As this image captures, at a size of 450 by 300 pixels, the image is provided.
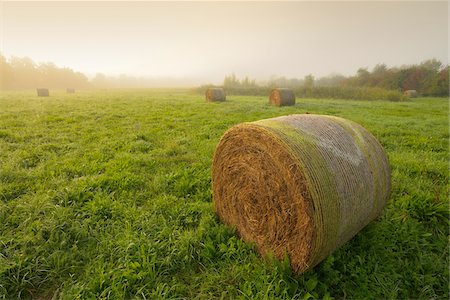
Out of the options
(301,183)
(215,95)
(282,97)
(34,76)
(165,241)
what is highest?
(34,76)

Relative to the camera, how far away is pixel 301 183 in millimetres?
2393

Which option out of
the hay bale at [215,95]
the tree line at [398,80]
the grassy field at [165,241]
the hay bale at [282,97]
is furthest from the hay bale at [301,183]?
the tree line at [398,80]

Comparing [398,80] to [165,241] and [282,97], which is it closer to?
[282,97]

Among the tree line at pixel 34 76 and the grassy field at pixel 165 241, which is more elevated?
the tree line at pixel 34 76

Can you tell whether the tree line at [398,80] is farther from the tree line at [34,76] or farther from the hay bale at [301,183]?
the tree line at [34,76]

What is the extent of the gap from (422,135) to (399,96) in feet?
65.0

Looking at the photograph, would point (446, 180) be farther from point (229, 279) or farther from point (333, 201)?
point (229, 279)

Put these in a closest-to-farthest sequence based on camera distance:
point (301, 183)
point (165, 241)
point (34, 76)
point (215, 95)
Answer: point (301, 183) < point (165, 241) < point (215, 95) < point (34, 76)

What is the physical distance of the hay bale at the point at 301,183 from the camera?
238 cm

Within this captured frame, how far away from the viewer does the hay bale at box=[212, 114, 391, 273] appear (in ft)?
7.82

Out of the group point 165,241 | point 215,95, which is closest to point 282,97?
point 215,95

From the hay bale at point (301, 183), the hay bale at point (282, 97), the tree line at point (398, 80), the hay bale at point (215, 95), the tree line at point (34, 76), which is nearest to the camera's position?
the hay bale at point (301, 183)

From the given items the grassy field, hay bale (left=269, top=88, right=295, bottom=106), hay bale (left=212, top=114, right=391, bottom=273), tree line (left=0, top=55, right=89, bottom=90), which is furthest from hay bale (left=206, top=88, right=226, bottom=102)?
tree line (left=0, top=55, right=89, bottom=90)

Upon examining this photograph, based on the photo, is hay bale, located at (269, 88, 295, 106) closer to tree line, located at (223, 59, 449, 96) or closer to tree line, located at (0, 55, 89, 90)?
tree line, located at (223, 59, 449, 96)
